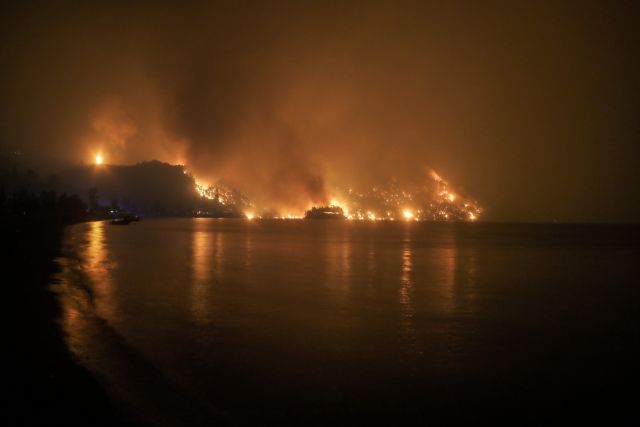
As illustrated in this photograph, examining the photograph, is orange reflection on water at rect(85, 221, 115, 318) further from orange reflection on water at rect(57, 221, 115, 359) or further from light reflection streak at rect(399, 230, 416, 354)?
light reflection streak at rect(399, 230, 416, 354)

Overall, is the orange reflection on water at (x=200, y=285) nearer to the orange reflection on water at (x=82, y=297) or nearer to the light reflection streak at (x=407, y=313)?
the orange reflection on water at (x=82, y=297)

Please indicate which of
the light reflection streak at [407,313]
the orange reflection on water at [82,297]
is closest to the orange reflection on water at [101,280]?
the orange reflection on water at [82,297]

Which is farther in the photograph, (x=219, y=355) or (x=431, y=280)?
(x=431, y=280)

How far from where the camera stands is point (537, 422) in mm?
10062

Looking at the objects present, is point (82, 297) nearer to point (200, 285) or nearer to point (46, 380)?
point (200, 285)

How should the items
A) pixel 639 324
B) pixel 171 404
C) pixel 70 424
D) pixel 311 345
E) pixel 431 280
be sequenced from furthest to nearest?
1. pixel 431 280
2. pixel 639 324
3. pixel 311 345
4. pixel 171 404
5. pixel 70 424

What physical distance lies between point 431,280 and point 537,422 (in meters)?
24.7

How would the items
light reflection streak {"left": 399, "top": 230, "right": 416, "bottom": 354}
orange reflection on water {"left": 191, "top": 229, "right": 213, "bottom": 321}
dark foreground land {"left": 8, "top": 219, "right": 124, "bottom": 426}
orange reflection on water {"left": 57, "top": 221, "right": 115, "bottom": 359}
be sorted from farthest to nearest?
orange reflection on water {"left": 191, "top": 229, "right": 213, "bottom": 321} → light reflection streak {"left": 399, "top": 230, "right": 416, "bottom": 354} → orange reflection on water {"left": 57, "top": 221, "right": 115, "bottom": 359} → dark foreground land {"left": 8, "top": 219, "right": 124, "bottom": 426}

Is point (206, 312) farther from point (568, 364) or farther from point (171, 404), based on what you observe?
point (568, 364)


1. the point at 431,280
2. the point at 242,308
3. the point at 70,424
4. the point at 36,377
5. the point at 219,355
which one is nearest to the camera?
the point at 70,424

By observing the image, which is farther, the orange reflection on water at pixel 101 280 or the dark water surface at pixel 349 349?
the orange reflection on water at pixel 101 280

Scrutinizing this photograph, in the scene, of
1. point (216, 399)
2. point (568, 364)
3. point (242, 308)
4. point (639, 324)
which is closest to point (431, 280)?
point (639, 324)

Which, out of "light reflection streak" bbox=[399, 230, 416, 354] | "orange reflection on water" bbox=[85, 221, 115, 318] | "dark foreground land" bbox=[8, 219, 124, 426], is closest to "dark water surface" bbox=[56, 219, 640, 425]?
"light reflection streak" bbox=[399, 230, 416, 354]

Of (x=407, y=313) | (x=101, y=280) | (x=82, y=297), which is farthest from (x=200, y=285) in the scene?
(x=407, y=313)
